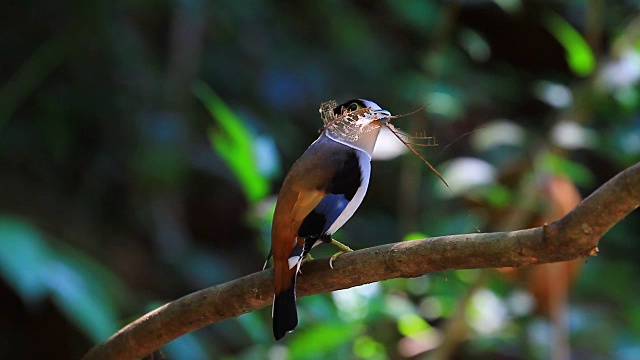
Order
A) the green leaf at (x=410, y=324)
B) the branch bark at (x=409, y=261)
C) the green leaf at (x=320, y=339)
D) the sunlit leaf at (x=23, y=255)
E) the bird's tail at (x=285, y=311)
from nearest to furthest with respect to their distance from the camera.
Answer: the branch bark at (x=409, y=261), the bird's tail at (x=285, y=311), the green leaf at (x=320, y=339), the sunlit leaf at (x=23, y=255), the green leaf at (x=410, y=324)

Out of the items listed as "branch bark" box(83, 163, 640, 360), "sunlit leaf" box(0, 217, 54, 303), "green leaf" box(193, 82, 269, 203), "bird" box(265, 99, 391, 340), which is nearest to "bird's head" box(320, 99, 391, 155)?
"bird" box(265, 99, 391, 340)

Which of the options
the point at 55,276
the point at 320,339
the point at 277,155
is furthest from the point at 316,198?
the point at 277,155

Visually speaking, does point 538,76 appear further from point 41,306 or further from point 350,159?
point 350,159

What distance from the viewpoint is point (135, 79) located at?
4094 mm

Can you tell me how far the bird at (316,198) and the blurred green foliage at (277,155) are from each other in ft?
2.56

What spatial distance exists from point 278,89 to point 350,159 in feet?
9.23

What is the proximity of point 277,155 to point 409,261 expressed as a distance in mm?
2667

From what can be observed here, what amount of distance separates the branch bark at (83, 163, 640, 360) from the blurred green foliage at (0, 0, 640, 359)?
2.33 ft

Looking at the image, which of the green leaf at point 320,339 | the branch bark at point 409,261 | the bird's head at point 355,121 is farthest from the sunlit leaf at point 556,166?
the branch bark at point 409,261

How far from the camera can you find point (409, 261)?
126 centimetres

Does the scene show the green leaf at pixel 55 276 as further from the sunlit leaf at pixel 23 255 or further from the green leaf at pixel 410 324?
the green leaf at pixel 410 324

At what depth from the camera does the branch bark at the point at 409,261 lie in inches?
41.0

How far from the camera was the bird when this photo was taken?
1.43m

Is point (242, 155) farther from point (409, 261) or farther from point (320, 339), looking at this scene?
point (409, 261)
